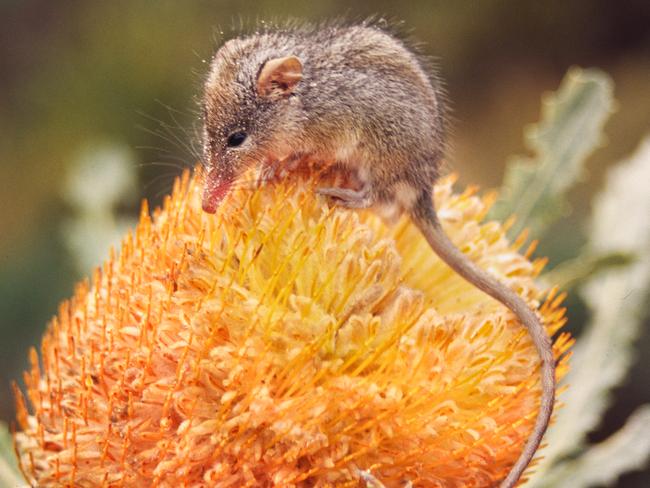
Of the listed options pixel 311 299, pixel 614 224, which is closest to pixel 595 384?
pixel 614 224

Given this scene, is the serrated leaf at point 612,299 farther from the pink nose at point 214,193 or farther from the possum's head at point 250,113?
the pink nose at point 214,193

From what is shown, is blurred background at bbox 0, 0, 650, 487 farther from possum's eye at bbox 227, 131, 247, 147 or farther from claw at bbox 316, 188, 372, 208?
claw at bbox 316, 188, 372, 208

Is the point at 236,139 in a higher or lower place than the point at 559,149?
higher

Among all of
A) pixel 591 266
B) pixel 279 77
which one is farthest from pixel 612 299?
pixel 279 77

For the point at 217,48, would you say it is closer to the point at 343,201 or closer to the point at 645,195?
the point at 343,201

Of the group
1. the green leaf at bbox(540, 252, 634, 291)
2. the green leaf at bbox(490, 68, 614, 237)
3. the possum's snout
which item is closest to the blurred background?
the green leaf at bbox(490, 68, 614, 237)

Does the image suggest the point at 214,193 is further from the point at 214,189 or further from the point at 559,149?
the point at 559,149
